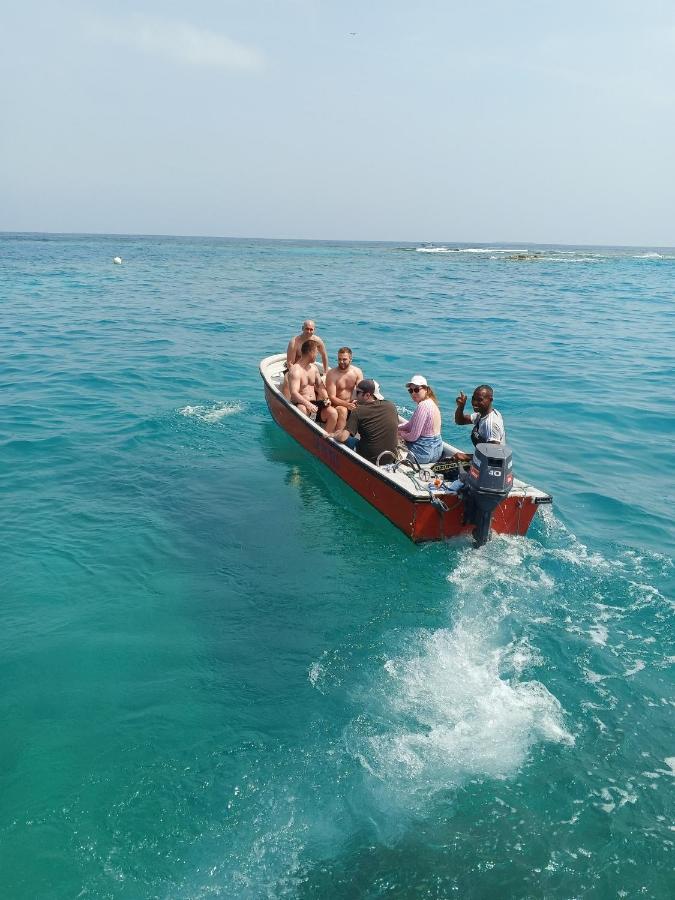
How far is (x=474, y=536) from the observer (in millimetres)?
8016

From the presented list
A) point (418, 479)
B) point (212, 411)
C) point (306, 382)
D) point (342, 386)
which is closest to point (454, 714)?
point (418, 479)

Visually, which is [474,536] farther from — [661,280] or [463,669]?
[661,280]

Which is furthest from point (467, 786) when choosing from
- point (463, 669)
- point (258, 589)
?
point (258, 589)

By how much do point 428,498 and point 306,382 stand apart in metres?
4.77

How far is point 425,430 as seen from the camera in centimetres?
922

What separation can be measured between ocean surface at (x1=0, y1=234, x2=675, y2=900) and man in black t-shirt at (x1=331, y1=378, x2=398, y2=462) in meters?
1.04

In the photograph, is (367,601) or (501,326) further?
(501,326)

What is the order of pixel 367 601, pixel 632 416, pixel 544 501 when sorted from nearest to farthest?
pixel 367 601 < pixel 544 501 < pixel 632 416

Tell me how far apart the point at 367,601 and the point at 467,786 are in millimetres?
2650

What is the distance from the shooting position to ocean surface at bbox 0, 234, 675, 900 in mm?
4301

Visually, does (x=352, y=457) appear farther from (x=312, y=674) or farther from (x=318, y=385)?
(x=312, y=674)

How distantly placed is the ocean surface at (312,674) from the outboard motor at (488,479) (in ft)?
2.24

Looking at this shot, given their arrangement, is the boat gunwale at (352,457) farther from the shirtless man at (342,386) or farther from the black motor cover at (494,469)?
the black motor cover at (494,469)

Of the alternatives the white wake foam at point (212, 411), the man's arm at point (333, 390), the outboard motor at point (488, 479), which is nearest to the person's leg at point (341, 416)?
the man's arm at point (333, 390)
